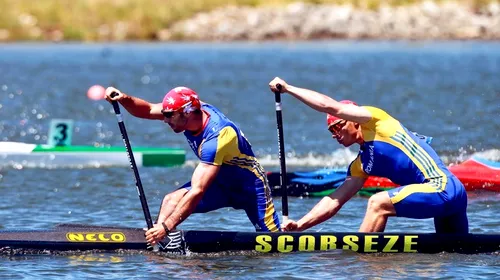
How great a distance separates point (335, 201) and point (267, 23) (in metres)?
56.4

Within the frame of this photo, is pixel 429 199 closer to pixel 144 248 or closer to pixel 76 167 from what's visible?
pixel 144 248

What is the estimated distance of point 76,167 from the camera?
794 inches

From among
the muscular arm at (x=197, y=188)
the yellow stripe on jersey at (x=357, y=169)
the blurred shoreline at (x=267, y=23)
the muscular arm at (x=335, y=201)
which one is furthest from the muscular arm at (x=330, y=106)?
the blurred shoreline at (x=267, y=23)

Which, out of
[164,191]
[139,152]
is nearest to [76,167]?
[139,152]

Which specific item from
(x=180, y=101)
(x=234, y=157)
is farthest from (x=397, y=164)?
(x=180, y=101)

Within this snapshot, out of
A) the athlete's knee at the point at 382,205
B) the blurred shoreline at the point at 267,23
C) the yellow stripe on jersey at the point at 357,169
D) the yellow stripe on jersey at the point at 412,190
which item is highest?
the blurred shoreline at the point at 267,23

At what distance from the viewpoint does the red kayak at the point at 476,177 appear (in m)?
16.6

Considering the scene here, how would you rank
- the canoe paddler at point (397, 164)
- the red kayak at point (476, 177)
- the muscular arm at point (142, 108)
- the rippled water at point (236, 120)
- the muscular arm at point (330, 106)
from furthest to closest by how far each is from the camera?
the red kayak at point (476, 177)
the muscular arm at point (142, 108)
the rippled water at point (236, 120)
the canoe paddler at point (397, 164)
the muscular arm at point (330, 106)

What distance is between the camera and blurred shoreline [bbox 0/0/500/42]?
215 ft

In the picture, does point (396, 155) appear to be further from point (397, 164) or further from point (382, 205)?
point (382, 205)

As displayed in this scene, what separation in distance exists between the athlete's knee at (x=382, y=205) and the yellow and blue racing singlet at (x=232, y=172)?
3.43 ft

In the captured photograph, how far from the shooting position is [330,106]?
10.7 meters

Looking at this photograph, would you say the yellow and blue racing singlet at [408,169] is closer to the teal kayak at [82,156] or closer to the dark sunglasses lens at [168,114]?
the dark sunglasses lens at [168,114]

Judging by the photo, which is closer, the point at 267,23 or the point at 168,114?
the point at 168,114
